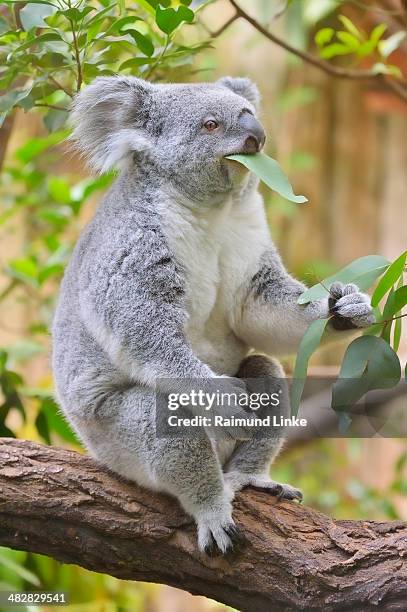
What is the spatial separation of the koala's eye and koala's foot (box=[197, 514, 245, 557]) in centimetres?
147

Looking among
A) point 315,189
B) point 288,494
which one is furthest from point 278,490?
point 315,189

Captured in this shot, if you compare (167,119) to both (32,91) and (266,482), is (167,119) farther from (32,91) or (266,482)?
(266,482)

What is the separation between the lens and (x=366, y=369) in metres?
2.56

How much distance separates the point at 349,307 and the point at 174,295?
2.16 feet

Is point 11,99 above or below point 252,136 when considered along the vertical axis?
above

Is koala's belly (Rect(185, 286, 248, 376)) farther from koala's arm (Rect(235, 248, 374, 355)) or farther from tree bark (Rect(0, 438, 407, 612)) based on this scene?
tree bark (Rect(0, 438, 407, 612))

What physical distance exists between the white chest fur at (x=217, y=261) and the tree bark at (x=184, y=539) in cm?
65

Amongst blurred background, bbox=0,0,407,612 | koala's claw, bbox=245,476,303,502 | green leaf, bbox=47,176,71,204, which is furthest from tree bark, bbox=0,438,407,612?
blurred background, bbox=0,0,407,612

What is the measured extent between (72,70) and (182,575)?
6.70ft

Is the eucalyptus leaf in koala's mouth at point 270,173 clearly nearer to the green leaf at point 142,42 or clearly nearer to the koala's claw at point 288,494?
Answer: the green leaf at point 142,42

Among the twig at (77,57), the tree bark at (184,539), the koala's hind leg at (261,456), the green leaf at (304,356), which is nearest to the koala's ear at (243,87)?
the twig at (77,57)

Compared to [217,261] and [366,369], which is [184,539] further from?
[217,261]

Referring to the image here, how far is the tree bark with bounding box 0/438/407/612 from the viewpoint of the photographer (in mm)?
2717

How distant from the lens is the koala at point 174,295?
2879mm
